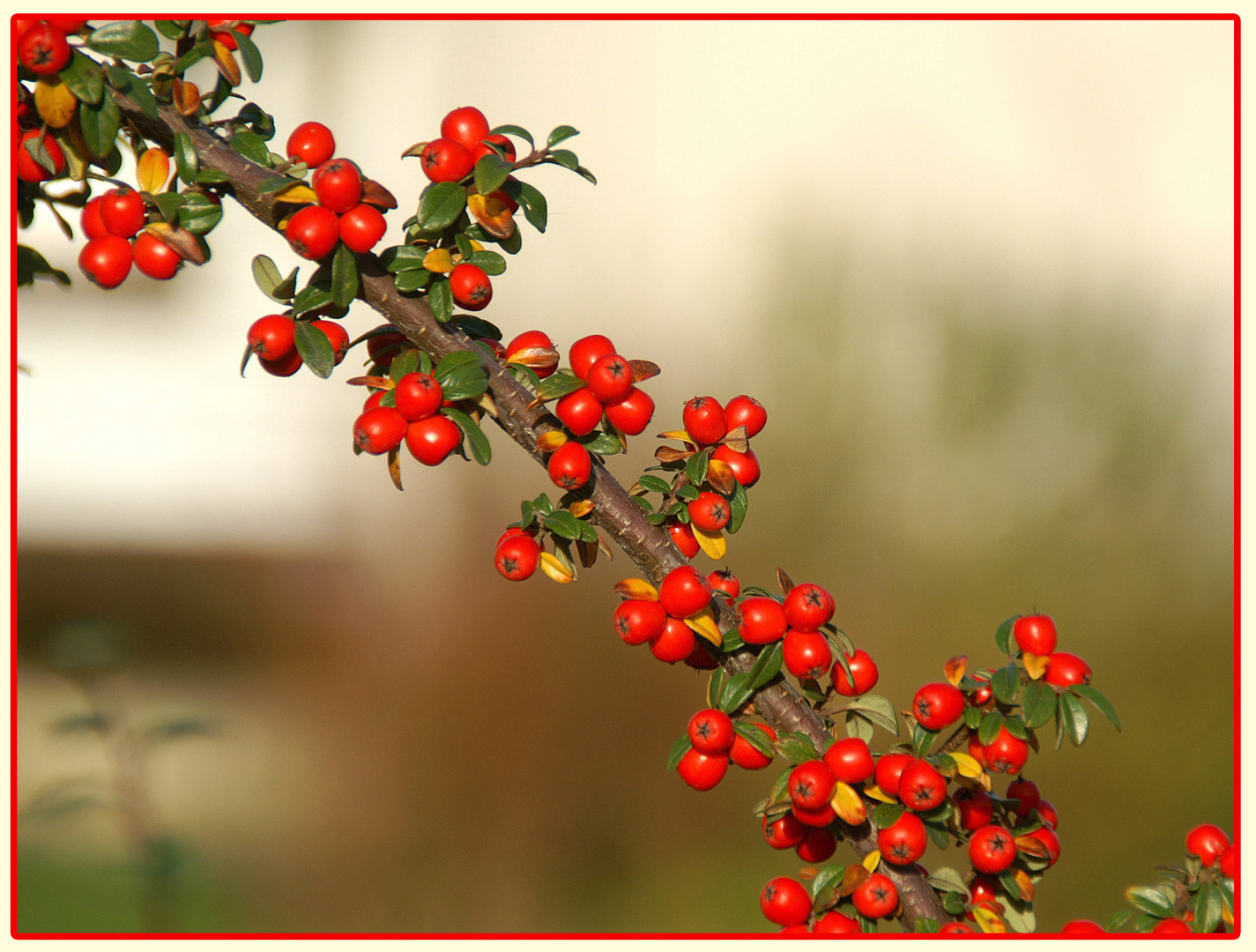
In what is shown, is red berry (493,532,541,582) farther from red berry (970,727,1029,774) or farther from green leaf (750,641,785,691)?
red berry (970,727,1029,774)

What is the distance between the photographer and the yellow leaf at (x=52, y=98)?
0.84 meters

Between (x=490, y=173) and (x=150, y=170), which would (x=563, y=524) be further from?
(x=150, y=170)

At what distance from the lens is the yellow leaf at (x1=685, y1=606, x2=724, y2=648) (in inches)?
37.3

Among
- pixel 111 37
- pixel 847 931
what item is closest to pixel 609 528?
pixel 847 931

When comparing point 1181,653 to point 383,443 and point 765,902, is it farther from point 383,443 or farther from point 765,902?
point 383,443

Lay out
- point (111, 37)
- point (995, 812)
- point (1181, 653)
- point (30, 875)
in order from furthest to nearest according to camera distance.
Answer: point (1181, 653) → point (30, 875) → point (995, 812) → point (111, 37)

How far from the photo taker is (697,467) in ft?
3.30

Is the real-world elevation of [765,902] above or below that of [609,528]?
below

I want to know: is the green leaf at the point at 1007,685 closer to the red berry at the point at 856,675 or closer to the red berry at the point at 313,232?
the red berry at the point at 856,675

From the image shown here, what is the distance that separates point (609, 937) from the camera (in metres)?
1.00

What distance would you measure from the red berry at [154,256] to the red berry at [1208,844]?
1.24 metres

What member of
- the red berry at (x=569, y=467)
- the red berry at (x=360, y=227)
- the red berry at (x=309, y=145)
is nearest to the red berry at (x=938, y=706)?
the red berry at (x=569, y=467)

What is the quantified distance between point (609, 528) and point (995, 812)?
1.93 feet

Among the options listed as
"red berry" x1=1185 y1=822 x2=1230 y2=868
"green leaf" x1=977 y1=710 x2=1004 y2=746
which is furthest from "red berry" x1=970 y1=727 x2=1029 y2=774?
"red berry" x1=1185 y1=822 x2=1230 y2=868
